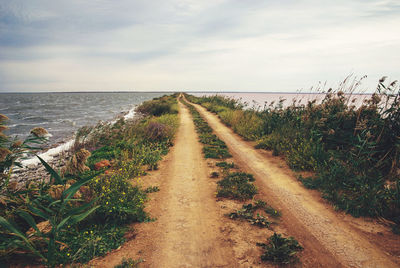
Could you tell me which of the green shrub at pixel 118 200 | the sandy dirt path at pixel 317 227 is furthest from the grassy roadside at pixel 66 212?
the sandy dirt path at pixel 317 227

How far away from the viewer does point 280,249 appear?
3223 mm

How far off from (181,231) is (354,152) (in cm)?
518

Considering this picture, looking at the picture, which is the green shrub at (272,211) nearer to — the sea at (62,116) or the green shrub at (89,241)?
the green shrub at (89,241)

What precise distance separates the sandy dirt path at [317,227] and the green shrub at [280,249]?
0.28 meters

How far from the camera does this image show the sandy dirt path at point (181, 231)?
127 inches

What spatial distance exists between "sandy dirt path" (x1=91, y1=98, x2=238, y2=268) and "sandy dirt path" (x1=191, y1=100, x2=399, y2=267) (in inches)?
57.6

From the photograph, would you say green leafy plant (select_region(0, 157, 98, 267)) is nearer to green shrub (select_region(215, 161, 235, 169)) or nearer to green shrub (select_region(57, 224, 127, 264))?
green shrub (select_region(57, 224, 127, 264))

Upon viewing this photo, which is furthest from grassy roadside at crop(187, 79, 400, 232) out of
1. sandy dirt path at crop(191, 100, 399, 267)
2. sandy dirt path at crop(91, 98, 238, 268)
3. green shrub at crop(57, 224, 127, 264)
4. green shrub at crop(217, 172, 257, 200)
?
green shrub at crop(57, 224, 127, 264)

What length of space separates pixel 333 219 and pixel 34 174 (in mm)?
10635

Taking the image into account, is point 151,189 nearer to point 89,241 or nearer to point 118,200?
point 118,200

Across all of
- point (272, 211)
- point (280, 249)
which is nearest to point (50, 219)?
point (280, 249)

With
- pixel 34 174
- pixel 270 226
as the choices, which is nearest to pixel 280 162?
pixel 270 226

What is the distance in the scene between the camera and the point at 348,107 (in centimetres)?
657

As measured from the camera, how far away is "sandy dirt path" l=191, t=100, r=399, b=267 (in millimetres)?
3213
